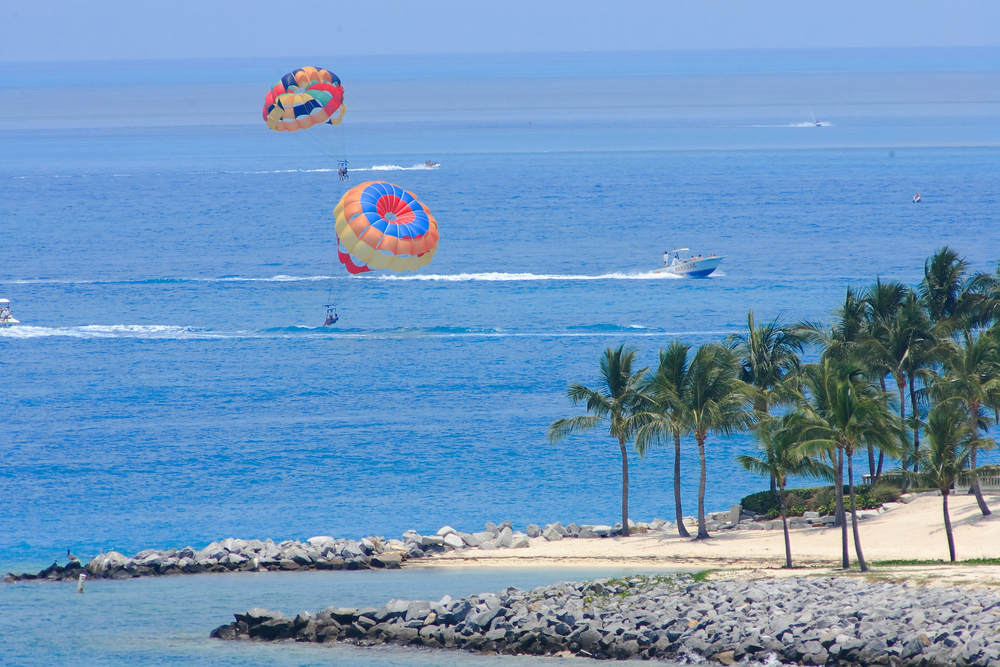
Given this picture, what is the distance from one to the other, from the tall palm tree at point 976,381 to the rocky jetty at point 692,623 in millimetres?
8184

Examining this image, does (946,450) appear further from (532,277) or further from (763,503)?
(532,277)

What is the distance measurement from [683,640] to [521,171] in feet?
462

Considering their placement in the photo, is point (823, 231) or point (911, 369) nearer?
point (911, 369)

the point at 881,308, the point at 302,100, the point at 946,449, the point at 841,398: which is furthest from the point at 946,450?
the point at 302,100

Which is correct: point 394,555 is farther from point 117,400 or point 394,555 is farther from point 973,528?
point 117,400

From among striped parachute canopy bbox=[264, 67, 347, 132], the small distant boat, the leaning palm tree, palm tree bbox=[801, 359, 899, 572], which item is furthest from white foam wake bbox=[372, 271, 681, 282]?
palm tree bbox=[801, 359, 899, 572]

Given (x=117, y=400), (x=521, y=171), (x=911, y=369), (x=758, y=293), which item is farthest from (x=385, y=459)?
(x=521, y=171)

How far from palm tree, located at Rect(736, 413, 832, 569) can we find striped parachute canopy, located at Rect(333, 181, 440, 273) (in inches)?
958

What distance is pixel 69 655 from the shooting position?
2666cm

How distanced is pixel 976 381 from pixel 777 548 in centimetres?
704

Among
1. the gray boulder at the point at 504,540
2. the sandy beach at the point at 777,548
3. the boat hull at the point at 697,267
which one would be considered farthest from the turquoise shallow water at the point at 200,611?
the boat hull at the point at 697,267

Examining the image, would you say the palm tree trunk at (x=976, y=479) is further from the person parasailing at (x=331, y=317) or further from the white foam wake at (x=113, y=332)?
the white foam wake at (x=113, y=332)

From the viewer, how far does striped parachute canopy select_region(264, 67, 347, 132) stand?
58406mm

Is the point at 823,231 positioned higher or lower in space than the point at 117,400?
higher
